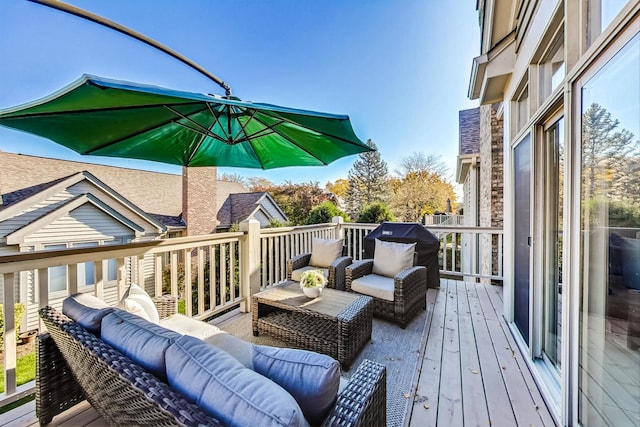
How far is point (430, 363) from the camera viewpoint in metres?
2.44

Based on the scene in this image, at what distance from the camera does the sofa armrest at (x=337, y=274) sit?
368 cm

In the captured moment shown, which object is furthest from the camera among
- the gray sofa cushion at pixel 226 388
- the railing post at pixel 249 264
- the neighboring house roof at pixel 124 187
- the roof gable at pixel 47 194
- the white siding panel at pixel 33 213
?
the neighboring house roof at pixel 124 187

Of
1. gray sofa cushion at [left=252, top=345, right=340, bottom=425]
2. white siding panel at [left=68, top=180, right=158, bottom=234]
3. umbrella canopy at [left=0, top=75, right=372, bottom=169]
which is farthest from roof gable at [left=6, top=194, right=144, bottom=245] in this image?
gray sofa cushion at [left=252, top=345, right=340, bottom=425]

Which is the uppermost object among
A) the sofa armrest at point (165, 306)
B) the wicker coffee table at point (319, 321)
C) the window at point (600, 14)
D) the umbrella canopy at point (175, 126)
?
the window at point (600, 14)

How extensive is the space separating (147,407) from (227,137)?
3.00m

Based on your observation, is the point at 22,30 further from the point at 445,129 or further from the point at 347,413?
the point at 445,129

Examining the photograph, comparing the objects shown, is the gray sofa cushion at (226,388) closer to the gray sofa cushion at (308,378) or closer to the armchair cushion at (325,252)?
the gray sofa cushion at (308,378)

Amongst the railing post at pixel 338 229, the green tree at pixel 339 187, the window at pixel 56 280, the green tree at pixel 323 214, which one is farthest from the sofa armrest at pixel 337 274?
the green tree at pixel 339 187

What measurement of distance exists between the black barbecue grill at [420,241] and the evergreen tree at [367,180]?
52.2 ft

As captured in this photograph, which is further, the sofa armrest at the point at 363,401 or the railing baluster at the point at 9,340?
the railing baluster at the point at 9,340

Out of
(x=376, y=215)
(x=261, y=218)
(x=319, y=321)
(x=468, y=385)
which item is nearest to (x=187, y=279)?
(x=319, y=321)

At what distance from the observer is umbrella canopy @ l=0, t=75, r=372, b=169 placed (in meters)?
1.91

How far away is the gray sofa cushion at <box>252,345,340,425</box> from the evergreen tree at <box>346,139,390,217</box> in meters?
19.8

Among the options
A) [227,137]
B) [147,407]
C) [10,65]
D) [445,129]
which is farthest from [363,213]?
[445,129]
